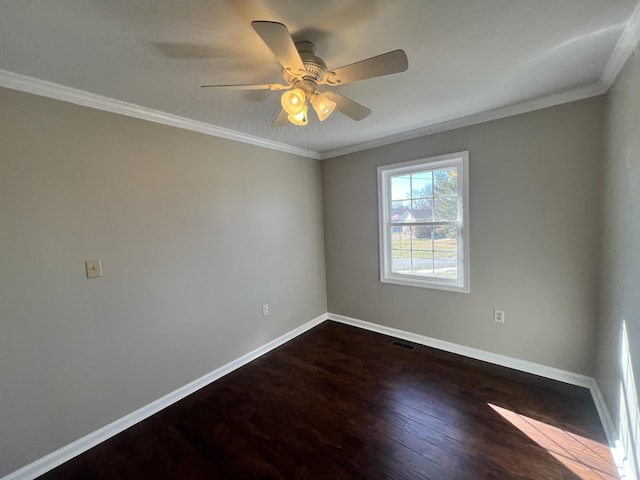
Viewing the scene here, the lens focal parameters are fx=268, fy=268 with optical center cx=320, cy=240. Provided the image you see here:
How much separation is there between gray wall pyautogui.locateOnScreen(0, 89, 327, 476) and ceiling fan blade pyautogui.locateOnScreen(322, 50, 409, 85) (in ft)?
5.19

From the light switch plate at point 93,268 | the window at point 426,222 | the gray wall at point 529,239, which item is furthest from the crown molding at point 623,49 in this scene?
the light switch plate at point 93,268

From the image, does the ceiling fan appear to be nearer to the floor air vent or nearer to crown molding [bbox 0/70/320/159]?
crown molding [bbox 0/70/320/159]

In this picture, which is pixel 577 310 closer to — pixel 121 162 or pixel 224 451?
pixel 224 451

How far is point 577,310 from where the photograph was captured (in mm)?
2137

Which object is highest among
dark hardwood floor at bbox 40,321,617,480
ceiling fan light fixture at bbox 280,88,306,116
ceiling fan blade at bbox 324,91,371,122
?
ceiling fan blade at bbox 324,91,371,122

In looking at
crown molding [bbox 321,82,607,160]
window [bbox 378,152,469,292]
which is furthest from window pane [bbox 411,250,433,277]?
crown molding [bbox 321,82,607,160]

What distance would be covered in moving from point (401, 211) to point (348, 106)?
1809 mm

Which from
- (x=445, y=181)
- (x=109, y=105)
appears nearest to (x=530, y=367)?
(x=445, y=181)

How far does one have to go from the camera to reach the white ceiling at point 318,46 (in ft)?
3.75

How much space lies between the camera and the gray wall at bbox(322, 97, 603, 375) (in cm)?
206

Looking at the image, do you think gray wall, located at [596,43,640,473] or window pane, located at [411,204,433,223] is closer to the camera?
gray wall, located at [596,43,640,473]

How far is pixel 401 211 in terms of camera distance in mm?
3129

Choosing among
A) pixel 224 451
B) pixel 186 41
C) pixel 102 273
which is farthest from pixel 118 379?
pixel 186 41

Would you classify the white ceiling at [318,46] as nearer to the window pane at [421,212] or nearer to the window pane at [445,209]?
the window pane at [445,209]
